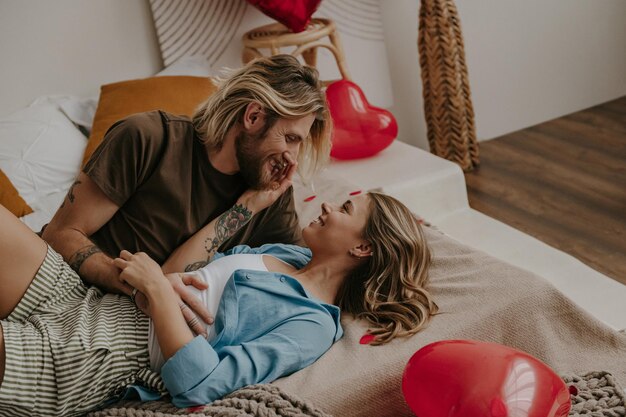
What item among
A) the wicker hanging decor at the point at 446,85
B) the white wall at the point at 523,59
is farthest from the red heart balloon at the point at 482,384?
the white wall at the point at 523,59

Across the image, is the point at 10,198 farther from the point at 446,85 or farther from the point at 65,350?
the point at 446,85

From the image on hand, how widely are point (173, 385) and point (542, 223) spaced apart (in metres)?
1.99

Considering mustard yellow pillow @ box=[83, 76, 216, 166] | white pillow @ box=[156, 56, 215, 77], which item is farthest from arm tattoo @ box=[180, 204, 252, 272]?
white pillow @ box=[156, 56, 215, 77]

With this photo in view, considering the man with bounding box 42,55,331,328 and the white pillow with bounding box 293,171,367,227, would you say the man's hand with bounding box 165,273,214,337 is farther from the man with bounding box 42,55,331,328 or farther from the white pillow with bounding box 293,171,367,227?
the white pillow with bounding box 293,171,367,227

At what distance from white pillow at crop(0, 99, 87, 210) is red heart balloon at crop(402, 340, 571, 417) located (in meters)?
1.81

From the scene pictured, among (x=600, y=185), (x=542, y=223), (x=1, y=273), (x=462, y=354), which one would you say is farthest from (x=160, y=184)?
(x=600, y=185)

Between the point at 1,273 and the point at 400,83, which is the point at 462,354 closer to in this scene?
the point at 1,273

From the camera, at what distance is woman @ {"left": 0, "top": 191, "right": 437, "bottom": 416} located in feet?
4.83

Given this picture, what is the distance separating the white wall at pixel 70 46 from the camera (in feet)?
10.0

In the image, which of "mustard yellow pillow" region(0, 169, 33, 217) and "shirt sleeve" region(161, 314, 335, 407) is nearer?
"shirt sleeve" region(161, 314, 335, 407)

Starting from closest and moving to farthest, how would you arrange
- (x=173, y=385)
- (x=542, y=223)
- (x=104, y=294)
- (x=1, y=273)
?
(x=173, y=385) → (x=1, y=273) → (x=104, y=294) → (x=542, y=223)

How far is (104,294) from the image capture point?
1785 mm

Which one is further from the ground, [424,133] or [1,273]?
[1,273]

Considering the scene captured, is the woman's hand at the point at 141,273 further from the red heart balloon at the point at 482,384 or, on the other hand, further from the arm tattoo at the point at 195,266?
the red heart balloon at the point at 482,384
